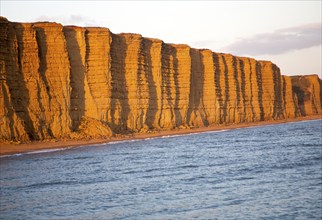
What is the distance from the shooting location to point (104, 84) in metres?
44.8

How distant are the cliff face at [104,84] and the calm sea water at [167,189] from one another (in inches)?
557

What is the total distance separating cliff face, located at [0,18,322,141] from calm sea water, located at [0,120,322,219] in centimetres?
1415

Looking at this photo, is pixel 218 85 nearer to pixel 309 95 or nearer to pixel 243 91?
pixel 243 91

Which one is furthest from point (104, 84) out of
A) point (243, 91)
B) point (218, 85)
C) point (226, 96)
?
point (243, 91)

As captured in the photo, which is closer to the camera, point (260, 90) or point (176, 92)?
point (176, 92)

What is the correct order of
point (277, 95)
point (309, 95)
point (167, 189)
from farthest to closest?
point (309, 95) → point (277, 95) → point (167, 189)

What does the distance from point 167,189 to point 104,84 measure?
30.9 metres

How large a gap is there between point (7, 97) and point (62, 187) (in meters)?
19.3

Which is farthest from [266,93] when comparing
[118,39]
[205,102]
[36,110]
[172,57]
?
[36,110]

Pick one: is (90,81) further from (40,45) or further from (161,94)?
(161,94)

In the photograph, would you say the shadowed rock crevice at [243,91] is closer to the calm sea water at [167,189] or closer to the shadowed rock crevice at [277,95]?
the shadowed rock crevice at [277,95]

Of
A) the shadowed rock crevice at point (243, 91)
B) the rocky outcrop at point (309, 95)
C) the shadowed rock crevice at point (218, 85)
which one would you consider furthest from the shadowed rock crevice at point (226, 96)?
the rocky outcrop at point (309, 95)

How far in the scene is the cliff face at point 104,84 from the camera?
36469 mm

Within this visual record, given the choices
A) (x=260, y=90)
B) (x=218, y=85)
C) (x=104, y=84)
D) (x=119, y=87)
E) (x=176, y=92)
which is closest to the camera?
(x=104, y=84)
